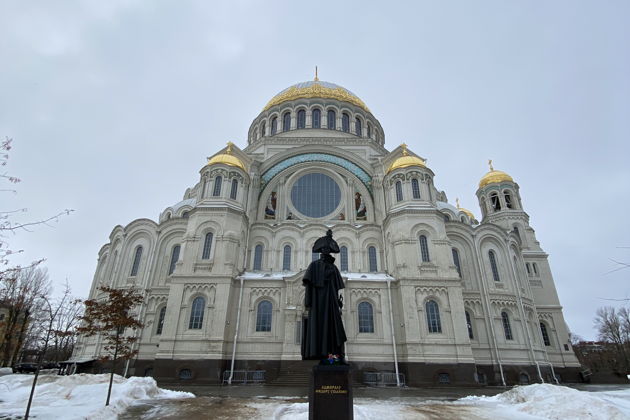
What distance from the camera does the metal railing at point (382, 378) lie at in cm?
2072

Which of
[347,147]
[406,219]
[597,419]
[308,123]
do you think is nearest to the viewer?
[597,419]

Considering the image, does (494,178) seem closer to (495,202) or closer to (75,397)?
(495,202)

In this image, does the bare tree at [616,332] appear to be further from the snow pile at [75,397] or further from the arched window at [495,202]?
the snow pile at [75,397]

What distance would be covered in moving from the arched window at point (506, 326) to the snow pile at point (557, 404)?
13.9m

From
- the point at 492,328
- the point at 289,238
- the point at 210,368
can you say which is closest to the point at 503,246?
the point at 492,328

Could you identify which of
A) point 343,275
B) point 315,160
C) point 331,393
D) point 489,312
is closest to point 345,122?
point 315,160

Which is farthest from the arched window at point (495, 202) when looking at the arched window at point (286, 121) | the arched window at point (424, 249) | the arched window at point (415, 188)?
the arched window at point (286, 121)

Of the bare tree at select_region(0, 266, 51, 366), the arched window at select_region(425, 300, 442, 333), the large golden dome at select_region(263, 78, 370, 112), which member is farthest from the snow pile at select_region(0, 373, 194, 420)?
the large golden dome at select_region(263, 78, 370, 112)

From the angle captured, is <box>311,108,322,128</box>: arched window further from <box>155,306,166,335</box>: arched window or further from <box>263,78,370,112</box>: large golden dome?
<box>155,306,166,335</box>: arched window

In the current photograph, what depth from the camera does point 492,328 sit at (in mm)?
24312

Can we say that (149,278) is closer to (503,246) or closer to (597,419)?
(597,419)

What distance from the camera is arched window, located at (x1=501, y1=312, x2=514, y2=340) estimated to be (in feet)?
81.1

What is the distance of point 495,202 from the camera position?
3494 cm

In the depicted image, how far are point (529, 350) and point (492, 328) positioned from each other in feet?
10.2
